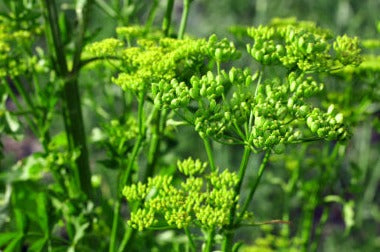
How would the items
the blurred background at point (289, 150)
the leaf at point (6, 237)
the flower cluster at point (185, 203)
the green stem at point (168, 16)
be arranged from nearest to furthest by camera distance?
the flower cluster at point (185, 203) < the leaf at point (6, 237) < the green stem at point (168, 16) < the blurred background at point (289, 150)

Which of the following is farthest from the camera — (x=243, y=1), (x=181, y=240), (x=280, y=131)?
(x=243, y=1)

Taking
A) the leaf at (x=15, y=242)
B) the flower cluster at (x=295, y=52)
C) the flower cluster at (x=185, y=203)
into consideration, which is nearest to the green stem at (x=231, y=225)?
the flower cluster at (x=185, y=203)

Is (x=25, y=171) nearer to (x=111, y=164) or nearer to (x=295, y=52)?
(x=111, y=164)

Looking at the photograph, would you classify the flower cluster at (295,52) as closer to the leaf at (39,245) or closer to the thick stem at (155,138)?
the thick stem at (155,138)

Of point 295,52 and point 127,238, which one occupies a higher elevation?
point 295,52

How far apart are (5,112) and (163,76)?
1.29 feet

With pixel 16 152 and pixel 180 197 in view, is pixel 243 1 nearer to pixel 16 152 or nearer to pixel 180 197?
pixel 16 152

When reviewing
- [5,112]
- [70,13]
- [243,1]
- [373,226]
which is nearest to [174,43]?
[5,112]

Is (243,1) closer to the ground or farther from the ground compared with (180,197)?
farther from the ground

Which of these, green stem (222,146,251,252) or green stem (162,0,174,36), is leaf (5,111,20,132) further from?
green stem (222,146,251,252)

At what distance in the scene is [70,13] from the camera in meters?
4.63

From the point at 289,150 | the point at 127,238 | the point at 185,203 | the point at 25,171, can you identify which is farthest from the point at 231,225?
the point at 289,150

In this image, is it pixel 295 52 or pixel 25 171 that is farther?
pixel 25 171

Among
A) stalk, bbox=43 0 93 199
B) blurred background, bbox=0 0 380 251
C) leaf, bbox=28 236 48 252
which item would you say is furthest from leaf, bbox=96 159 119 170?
blurred background, bbox=0 0 380 251
